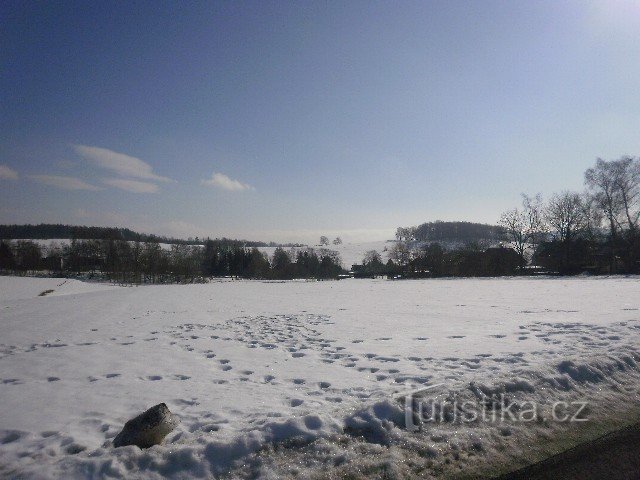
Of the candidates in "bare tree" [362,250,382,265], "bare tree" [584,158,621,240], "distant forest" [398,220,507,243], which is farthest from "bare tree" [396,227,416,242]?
"bare tree" [584,158,621,240]

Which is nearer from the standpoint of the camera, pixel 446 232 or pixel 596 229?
pixel 596 229

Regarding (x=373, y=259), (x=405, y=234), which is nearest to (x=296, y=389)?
(x=373, y=259)

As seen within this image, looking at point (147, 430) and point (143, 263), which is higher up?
point (143, 263)

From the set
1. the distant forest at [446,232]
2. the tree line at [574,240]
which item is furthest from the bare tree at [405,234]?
the tree line at [574,240]

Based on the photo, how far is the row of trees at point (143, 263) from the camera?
218 ft

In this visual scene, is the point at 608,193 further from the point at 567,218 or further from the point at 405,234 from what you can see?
the point at 405,234

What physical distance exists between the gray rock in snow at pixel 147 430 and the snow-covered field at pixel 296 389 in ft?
0.41

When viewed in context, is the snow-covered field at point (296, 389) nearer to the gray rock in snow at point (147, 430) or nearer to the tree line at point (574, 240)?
the gray rock in snow at point (147, 430)

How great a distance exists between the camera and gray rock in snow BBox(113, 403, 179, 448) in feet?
11.3

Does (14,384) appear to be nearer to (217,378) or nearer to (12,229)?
(217,378)

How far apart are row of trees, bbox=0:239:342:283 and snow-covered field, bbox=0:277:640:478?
56378 millimetres

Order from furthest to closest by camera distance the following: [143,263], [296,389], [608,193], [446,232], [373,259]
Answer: [446,232]
[373,259]
[143,263]
[608,193]
[296,389]

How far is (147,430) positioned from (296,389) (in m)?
2.24

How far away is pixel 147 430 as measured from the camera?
349cm
